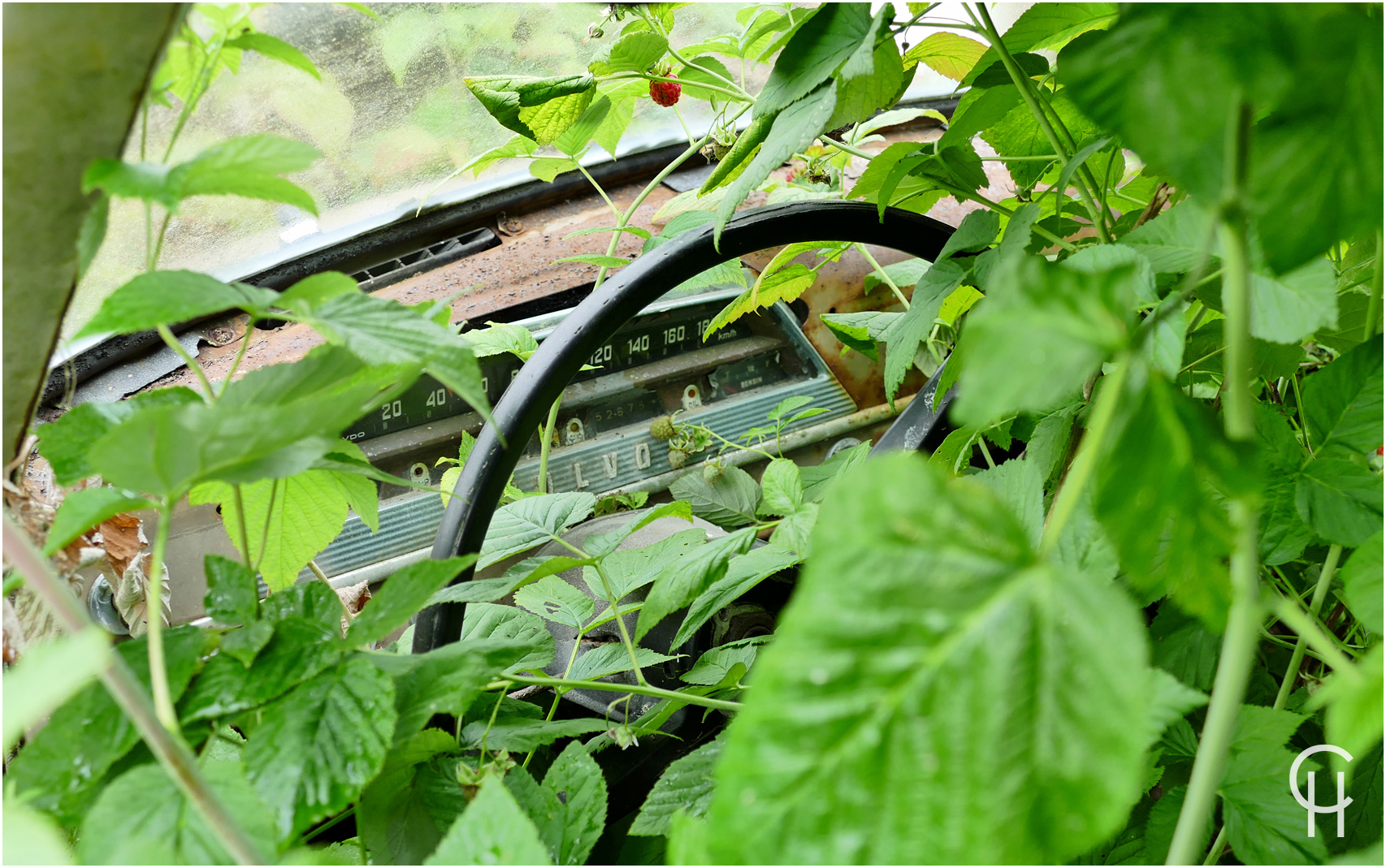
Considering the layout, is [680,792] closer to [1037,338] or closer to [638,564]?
[638,564]

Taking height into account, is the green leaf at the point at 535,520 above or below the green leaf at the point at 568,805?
above

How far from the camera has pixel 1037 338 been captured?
164 millimetres

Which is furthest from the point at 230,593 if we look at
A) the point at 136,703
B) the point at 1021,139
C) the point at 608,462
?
the point at 608,462

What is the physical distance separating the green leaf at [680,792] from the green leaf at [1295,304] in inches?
11.4

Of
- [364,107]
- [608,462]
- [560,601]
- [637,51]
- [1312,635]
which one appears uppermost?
[364,107]

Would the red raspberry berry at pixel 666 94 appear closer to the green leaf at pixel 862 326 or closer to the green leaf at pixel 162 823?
the green leaf at pixel 862 326

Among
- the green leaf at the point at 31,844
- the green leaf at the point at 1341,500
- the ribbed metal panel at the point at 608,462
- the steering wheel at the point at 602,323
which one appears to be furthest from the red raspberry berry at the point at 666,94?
the green leaf at the point at 31,844

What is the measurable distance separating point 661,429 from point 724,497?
420 mm

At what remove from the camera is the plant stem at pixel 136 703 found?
171 mm

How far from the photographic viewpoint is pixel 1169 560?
0.19 meters

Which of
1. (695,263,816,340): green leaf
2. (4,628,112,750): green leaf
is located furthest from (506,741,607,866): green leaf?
(695,263,816,340): green leaf

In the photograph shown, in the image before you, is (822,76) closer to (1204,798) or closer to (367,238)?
(1204,798)

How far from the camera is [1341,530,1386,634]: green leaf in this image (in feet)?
0.80

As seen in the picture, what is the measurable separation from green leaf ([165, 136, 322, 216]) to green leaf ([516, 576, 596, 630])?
0.97 ft
